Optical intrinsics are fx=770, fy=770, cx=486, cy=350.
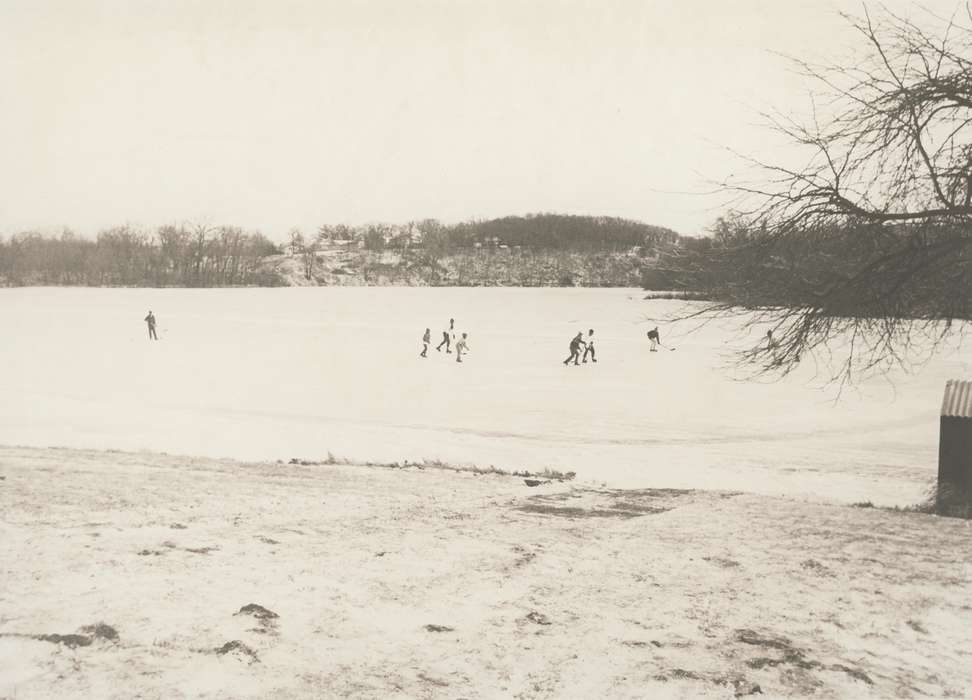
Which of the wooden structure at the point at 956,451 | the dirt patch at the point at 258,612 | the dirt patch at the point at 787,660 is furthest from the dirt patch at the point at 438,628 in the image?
the wooden structure at the point at 956,451

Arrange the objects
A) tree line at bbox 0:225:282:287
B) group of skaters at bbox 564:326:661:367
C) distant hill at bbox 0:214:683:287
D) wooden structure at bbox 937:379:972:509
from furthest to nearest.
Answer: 1. distant hill at bbox 0:214:683:287
2. tree line at bbox 0:225:282:287
3. group of skaters at bbox 564:326:661:367
4. wooden structure at bbox 937:379:972:509

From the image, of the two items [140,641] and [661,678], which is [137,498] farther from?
[661,678]

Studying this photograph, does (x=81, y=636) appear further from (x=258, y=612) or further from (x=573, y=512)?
(x=573, y=512)

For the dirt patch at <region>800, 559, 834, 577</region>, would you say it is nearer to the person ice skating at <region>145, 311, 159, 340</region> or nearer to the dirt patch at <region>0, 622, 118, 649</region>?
the dirt patch at <region>0, 622, 118, 649</region>

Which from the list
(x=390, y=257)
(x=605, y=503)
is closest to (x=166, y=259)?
(x=390, y=257)

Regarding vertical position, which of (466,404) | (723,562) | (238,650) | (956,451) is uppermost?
(956,451)

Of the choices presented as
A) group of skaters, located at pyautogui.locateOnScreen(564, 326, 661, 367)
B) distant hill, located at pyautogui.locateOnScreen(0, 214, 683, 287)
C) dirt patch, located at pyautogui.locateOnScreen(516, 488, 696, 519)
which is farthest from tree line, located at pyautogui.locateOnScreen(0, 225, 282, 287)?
dirt patch, located at pyautogui.locateOnScreen(516, 488, 696, 519)
